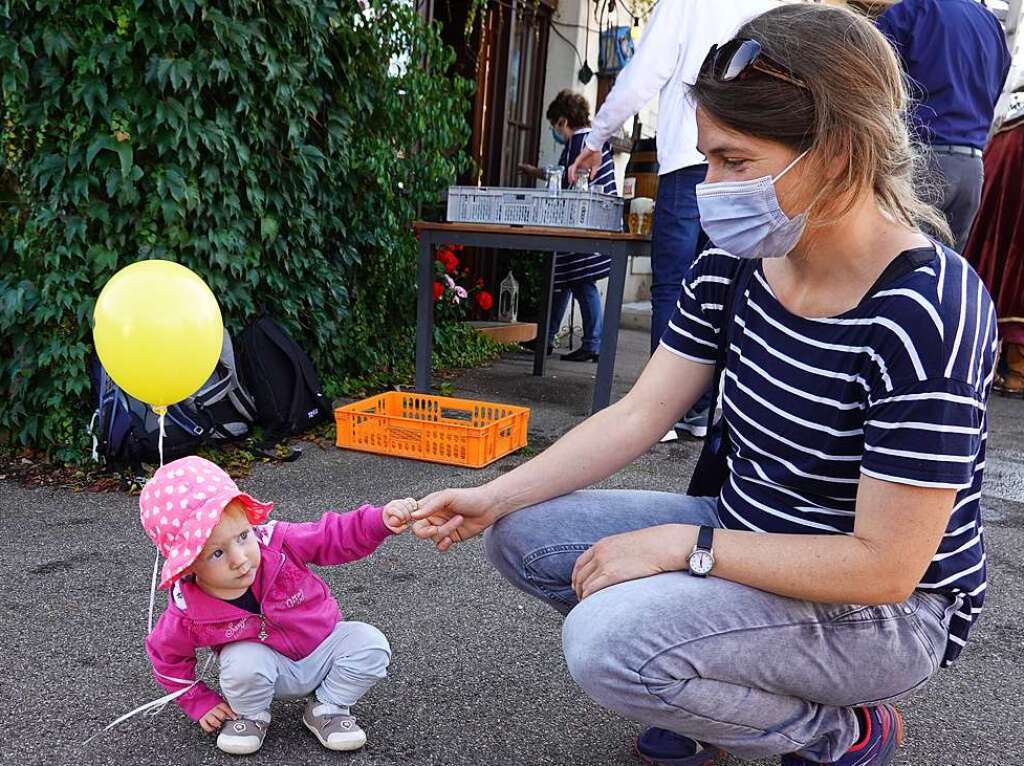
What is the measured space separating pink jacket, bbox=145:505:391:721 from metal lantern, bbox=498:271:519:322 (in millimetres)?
5033

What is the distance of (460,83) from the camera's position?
15.8ft

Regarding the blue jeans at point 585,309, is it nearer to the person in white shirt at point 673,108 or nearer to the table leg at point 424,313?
the table leg at point 424,313

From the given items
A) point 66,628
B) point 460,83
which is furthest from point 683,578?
point 460,83

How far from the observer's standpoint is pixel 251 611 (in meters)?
1.59

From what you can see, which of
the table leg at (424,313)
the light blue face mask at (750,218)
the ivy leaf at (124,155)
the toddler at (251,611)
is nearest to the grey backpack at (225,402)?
the ivy leaf at (124,155)

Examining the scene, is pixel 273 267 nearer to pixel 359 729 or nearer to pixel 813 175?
pixel 359 729

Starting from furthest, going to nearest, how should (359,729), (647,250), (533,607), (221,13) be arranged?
1. (647,250)
2. (221,13)
3. (533,607)
4. (359,729)

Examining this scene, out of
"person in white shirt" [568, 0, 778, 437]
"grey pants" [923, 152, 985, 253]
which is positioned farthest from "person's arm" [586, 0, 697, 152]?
"grey pants" [923, 152, 985, 253]

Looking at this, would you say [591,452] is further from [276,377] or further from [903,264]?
[276,377]

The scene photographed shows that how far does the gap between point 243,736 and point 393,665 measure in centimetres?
43

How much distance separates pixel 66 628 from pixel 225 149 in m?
1.80

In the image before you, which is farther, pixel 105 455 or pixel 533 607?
pixel 105 455

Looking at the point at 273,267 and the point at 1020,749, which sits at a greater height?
the point at 273,267

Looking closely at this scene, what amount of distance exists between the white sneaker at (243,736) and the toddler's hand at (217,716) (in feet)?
0.04
